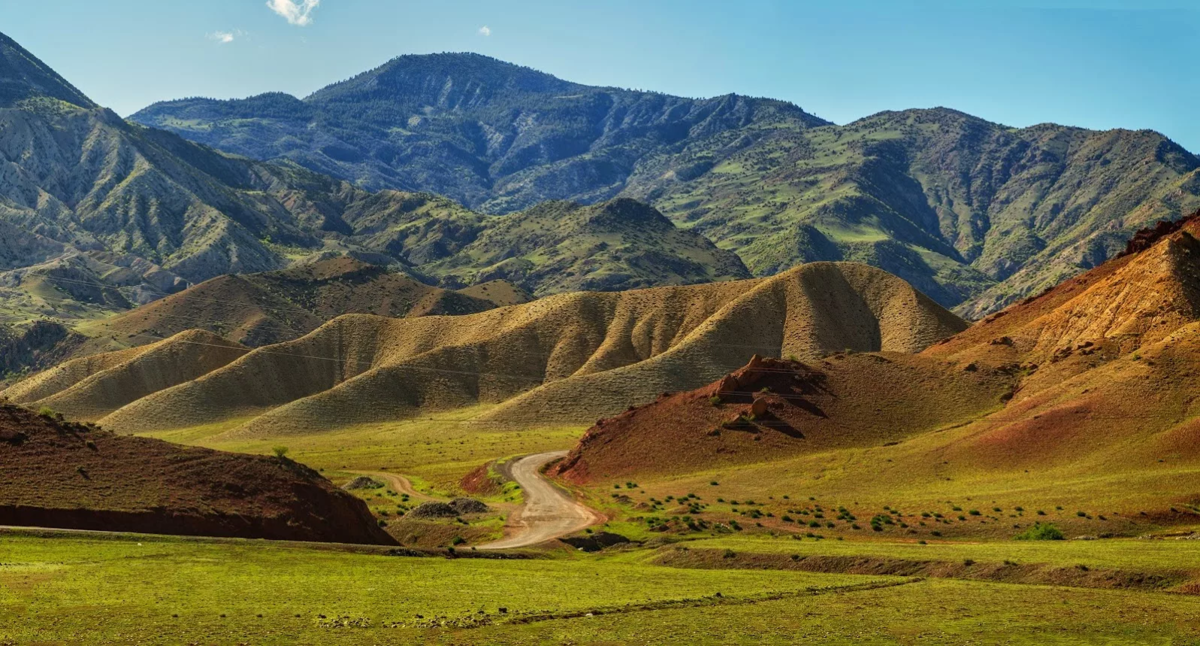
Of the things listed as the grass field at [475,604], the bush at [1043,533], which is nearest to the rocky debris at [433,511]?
the grass field at [475,604]

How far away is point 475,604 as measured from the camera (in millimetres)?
41656

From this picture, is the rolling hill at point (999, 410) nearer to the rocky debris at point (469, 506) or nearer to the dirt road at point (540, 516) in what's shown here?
the dirt road at point (540, 516)

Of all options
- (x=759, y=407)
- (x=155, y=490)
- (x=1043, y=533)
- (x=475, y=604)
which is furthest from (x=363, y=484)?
(x=475, y=604)

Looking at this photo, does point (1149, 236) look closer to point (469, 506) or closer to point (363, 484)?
point (469, 506)

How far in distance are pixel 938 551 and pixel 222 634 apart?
38.7m

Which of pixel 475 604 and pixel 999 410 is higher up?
pixel 999 410

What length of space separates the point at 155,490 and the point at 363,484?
51.6 m

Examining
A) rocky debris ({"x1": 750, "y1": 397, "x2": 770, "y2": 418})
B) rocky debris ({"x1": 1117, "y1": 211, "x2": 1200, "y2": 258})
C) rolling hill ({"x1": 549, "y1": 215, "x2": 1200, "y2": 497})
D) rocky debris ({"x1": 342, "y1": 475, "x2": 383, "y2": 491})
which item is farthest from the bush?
rocky debris ({"x1": 1117, "y1": 211, "x2": 1200, "y2": 258})

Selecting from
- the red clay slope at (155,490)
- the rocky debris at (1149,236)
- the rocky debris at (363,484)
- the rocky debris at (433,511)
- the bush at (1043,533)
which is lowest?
the rocky debris at (363,484)

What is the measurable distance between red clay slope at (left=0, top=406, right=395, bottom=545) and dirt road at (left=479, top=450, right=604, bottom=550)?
33.3ft

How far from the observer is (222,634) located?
3425 centimetres

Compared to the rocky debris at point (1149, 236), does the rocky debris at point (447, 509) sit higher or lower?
lower

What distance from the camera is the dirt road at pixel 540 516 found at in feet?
246

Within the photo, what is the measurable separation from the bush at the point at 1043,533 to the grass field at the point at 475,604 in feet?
75.5
